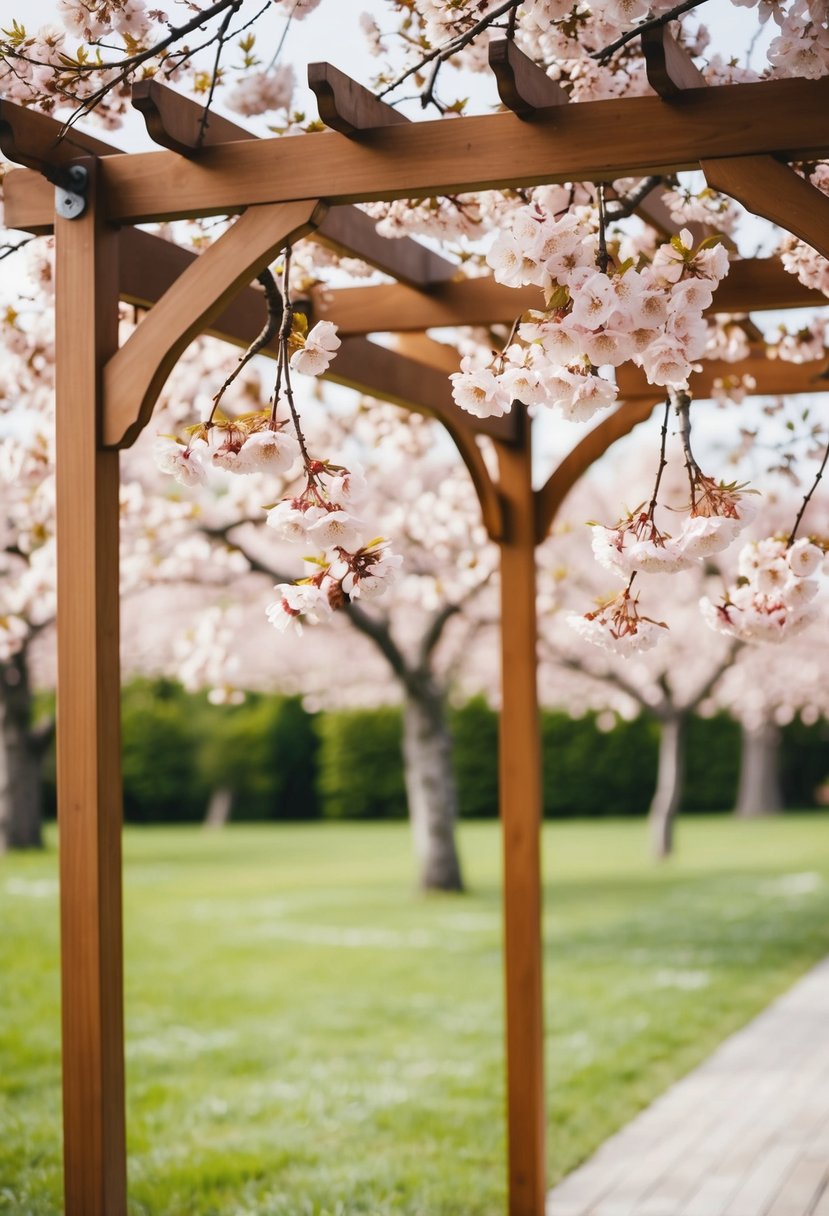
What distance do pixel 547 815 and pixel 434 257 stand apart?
1807 cm

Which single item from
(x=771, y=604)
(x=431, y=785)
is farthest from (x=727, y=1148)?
(x=431, y=785)

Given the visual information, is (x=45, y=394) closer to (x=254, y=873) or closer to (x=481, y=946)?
(x=481, y=946)

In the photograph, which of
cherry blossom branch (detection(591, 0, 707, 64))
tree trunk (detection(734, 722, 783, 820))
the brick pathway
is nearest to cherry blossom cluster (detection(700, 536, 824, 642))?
cherry blossom branch (detection(591, 0, 707, 64))

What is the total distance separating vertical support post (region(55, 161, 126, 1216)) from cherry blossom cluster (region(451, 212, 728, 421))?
643 millimetres

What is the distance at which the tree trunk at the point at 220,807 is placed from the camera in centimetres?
2150

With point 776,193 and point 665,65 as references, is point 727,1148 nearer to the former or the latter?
point 776,193

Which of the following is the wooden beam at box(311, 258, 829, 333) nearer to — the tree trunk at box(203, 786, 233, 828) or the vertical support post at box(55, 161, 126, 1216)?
the vertical support post at box(55, 161, 126, 1216)

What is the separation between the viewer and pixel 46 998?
23.9 ft

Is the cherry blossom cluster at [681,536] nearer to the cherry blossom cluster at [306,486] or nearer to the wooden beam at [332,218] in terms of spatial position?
the cherry blossom cluster at [306,486]

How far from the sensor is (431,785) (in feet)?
37.8

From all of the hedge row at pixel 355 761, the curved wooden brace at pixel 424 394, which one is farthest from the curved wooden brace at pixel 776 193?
the hedge row at pixel 355 761

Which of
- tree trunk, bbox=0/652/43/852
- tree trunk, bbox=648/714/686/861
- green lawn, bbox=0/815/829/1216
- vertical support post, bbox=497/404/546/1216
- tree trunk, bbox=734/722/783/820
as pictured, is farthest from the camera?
tree trunk, bbox=734/722/783/820

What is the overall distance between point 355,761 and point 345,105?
1958 centimetres

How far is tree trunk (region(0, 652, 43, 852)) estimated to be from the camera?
15391 mm
